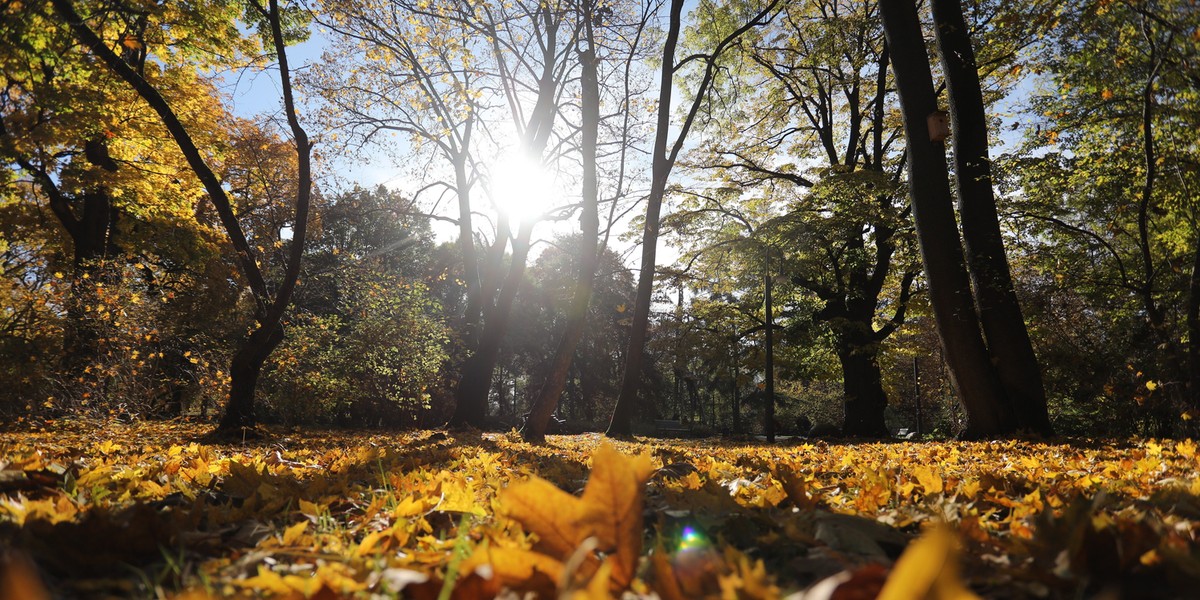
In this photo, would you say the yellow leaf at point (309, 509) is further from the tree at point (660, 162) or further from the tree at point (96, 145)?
the tree at point (660, 162)

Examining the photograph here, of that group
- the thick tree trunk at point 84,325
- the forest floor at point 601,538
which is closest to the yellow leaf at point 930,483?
the forest floor at point 601,538

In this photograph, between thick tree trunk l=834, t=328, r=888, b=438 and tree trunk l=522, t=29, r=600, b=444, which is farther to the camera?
thick tree trunk l=834, t=328, r=888, b=438

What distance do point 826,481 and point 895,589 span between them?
241 cm

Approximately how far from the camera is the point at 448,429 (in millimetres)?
11672

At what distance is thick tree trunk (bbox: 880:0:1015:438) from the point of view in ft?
19.6

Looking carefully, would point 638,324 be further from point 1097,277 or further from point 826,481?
point 826,481

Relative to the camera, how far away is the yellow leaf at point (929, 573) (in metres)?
0.38

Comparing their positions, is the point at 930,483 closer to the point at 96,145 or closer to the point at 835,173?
the point at 835,173

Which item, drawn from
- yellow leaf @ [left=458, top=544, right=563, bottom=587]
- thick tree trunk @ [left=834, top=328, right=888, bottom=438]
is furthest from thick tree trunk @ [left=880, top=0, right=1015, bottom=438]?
thick tree trunk @ [left=834, top=328, right=888, bottom=438]

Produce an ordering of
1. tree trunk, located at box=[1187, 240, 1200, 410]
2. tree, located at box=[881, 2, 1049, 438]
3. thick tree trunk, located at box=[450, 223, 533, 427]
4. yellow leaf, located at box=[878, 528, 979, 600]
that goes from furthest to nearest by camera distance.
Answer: thick tree trunk, located at box=[450, 223, 533, 427]
tree, located at box=[881, 2, 1049, 438]
tree trunk, located at box=[1187, 240, 1200, 410]
yellow leaf, located at box=[878, 528, 979, 600]

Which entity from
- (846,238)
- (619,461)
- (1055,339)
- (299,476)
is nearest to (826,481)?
(619,461)

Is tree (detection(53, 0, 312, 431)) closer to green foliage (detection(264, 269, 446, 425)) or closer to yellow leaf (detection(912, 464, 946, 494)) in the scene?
green foliage (detection(264, 269, 446, 425))

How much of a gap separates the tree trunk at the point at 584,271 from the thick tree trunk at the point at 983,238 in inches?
205

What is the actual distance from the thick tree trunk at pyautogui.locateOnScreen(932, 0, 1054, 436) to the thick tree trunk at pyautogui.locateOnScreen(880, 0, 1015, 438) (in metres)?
0.13
